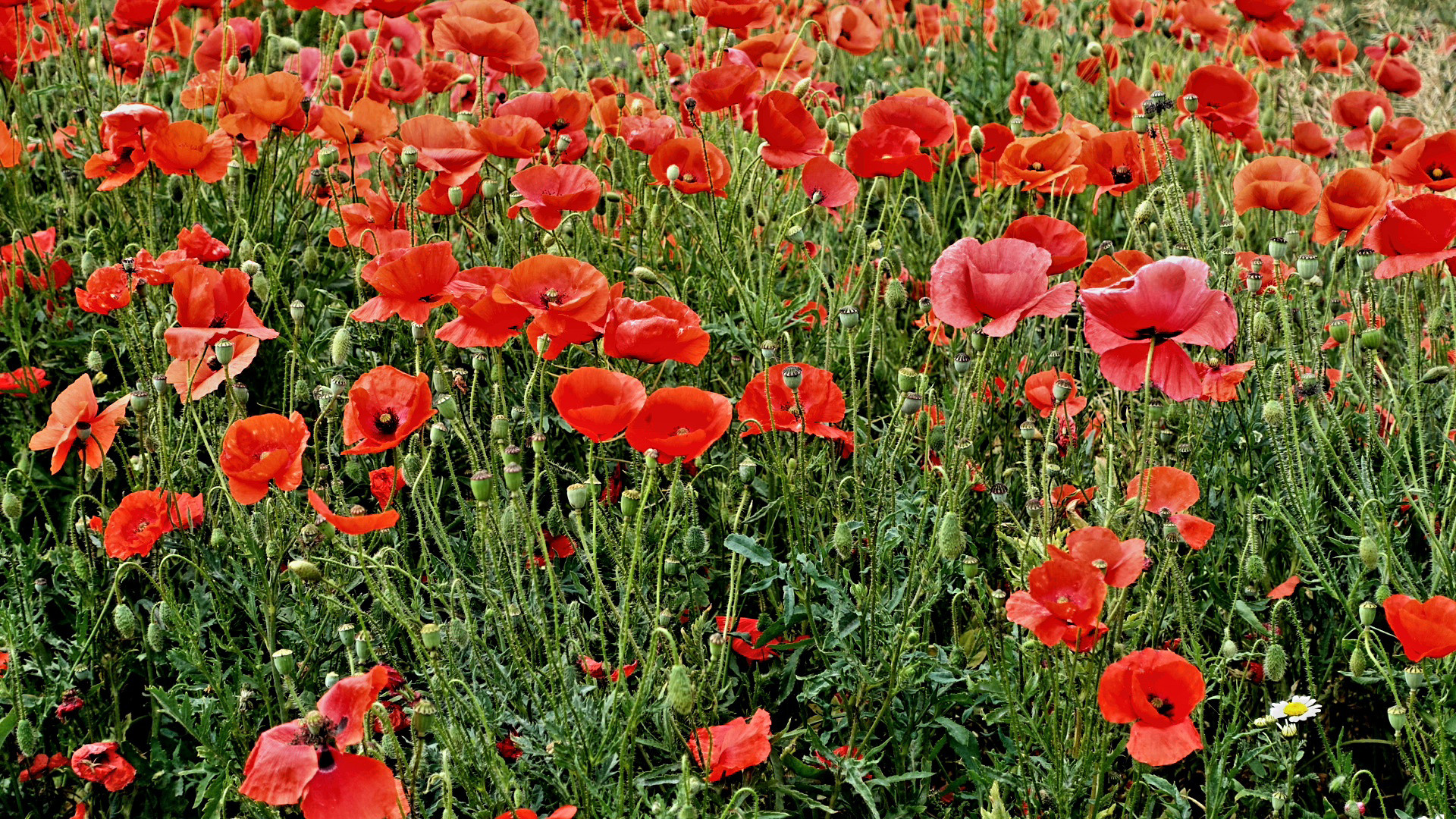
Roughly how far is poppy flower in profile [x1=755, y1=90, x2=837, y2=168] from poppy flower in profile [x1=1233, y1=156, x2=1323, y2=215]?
0.78 m

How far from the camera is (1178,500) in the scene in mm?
1901

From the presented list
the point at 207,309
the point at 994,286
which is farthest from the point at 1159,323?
the point at 207,309

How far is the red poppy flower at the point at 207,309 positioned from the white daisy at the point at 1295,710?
5.13ft

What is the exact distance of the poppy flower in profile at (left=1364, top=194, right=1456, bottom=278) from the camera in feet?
6.53

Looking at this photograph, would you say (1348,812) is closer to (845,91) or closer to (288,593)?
(288,593)

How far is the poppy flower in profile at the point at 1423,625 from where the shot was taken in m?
1.54

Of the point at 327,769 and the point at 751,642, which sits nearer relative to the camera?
the point at 327,769

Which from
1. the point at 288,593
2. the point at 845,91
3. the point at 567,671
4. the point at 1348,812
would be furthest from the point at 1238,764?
the point at 845,91

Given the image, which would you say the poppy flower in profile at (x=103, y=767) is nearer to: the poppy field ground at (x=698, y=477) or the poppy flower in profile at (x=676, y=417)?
the poppy field ground at (x=698, y=477)

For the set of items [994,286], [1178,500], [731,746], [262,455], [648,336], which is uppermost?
[994,286]

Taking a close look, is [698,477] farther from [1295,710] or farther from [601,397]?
[1295,710]

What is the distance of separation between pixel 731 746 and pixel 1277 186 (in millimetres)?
1448

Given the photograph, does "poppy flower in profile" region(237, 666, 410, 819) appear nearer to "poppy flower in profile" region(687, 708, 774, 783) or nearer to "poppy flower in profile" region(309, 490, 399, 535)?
"poppy flower in profile" region(309, 490, 399, 535)

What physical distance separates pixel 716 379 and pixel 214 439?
970 mm
